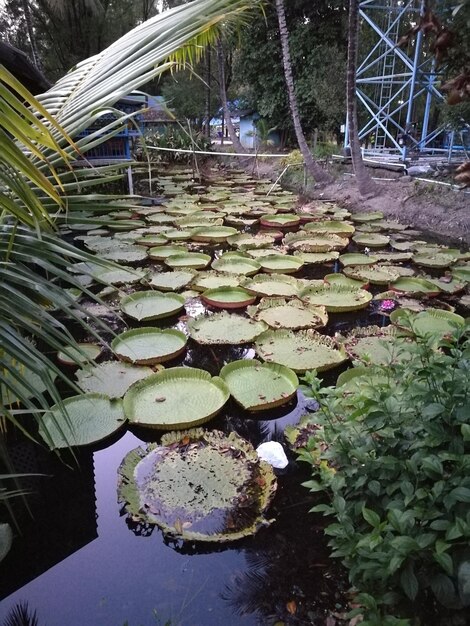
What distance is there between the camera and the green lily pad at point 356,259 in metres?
4.60

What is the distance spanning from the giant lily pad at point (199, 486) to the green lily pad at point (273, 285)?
1847 mm

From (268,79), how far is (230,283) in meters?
11.0

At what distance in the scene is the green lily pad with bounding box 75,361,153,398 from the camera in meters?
2.59

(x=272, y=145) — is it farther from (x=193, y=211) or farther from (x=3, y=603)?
(x=3, y=603)

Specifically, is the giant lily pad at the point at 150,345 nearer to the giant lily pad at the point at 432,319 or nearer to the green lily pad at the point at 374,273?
the giant lily pad at the point at 432,319

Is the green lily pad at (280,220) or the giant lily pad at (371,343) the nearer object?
the giant lily pad at (371,343)

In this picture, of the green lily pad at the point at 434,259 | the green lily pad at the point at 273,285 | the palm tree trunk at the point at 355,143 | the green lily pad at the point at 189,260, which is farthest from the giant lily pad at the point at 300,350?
the palm tree trunk at the point at 355,143

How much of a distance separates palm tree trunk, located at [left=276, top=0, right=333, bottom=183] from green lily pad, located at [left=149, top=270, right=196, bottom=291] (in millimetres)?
5089

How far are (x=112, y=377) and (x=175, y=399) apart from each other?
510 mm

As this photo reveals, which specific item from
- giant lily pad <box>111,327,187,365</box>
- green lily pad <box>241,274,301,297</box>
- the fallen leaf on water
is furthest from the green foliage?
green lily pad <box>241,274,301,297</box>

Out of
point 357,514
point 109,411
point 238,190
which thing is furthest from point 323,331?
point 238,190

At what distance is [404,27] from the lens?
906 cm

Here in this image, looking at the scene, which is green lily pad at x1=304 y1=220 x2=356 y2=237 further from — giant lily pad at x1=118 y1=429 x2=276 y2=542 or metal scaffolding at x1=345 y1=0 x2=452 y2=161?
giant lily pad at x1=118 y1=429 x2=276 y2=542

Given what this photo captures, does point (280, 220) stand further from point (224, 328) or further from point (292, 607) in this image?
point (292, 607)
